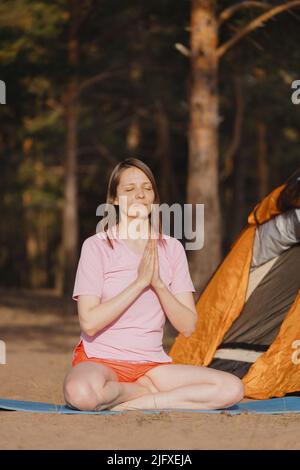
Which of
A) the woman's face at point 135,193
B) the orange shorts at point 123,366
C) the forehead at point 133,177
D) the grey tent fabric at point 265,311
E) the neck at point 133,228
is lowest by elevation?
the orange shorts at point 123,366

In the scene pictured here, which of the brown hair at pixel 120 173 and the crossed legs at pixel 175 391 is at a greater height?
the brown hair at pixel 120 173

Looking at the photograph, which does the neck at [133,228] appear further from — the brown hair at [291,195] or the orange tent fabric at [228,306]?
the brown hair at [291,195]

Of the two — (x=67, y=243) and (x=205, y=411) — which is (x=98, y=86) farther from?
(x=205, y=411)

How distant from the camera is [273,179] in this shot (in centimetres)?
3212

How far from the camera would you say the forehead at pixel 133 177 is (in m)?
5.29

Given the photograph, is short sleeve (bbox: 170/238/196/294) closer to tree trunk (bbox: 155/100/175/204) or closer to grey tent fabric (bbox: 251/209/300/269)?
grey tent fabric (bbox: 251/209/300/269)

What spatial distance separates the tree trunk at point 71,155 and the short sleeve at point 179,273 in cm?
1303

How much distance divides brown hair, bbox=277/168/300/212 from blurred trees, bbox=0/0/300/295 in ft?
16.0

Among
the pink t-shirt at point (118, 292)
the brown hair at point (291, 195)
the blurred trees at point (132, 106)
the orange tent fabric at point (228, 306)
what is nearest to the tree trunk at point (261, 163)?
the blurred trees at point (132, 106)

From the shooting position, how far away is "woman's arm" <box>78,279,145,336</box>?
196 inches

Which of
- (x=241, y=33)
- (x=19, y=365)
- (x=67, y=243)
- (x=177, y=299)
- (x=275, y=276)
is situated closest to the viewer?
(x=177, y=299)

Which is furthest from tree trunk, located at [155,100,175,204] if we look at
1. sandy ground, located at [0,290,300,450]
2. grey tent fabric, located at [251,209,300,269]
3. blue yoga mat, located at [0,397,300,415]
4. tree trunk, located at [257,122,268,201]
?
blue yoga mat, located at [0,397,300,415]

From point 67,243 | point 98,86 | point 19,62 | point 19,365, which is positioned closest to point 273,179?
point 98,86

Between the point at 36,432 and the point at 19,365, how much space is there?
4.12 meters
